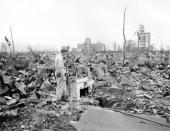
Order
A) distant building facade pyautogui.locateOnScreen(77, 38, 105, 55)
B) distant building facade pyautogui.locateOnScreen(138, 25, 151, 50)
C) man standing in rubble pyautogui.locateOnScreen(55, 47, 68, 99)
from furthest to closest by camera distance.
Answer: distant building facade pyautogui.locateOnScreen(77, 38, 105, 55) → distant building facade pyautogui.locateOnScreen(138, 25, 151, 50) → man standing in rubble pyautogui.locateOnScreen(55, 47, 68, 99)

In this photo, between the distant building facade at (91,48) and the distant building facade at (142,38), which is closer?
the distant building facade at (142,38)

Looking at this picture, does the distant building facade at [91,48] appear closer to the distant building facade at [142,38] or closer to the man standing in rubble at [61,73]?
the distant building facade at [142,38]

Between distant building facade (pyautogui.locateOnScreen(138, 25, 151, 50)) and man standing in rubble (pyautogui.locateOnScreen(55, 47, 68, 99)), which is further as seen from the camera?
distant building facade (pyautogui.locateOnScreen(138, 25, 151, 50))

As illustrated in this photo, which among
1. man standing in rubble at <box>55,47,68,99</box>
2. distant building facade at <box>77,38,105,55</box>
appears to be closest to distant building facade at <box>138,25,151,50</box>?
distant building facade at <box>77,38,105,55</box>

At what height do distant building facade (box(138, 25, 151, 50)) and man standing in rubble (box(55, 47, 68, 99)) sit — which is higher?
distant building facade (box(138, 25, 151, 50))

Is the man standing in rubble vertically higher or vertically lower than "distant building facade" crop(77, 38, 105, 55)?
lower

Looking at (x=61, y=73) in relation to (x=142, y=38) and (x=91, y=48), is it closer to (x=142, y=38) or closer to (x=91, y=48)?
(x=142, y=38)

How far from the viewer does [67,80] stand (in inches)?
188

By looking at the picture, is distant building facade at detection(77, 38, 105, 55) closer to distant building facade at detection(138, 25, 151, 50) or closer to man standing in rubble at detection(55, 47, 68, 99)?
distant building facade at detection(138, 25, 151, 50)

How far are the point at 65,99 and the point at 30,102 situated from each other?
0.93 meters

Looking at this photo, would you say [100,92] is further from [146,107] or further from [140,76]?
[140,76]

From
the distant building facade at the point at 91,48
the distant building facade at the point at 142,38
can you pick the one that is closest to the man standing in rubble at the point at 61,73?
the distant building facade at the point at 142,38

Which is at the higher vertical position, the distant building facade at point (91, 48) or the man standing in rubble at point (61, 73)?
the distant building facade at point (91, 48)

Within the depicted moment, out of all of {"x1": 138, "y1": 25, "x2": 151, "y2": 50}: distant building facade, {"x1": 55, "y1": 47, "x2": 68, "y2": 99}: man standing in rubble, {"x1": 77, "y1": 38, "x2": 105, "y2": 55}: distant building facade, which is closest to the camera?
{"x1": 55, "y1": 47, "x2": 68, "y2": 99}: man standing in rubble
